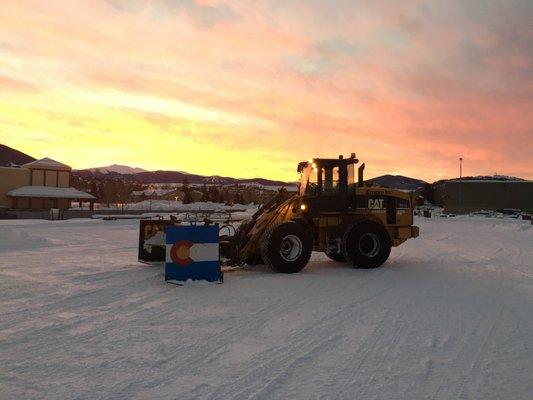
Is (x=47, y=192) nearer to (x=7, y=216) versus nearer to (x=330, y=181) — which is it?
(x=7, y=216)

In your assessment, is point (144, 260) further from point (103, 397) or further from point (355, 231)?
point (103, 397)

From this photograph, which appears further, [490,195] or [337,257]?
[490,195]

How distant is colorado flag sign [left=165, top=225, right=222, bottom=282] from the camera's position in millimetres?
9273

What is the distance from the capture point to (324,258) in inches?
570

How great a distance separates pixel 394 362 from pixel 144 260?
785cm

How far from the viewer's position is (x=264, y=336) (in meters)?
5.77

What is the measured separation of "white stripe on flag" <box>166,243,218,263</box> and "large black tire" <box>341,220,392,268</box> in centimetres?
373

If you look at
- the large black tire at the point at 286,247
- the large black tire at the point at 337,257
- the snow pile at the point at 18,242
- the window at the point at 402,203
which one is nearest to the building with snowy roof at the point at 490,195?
the window at the point at 402,203

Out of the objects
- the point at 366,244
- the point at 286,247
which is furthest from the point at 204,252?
the point at 366,244

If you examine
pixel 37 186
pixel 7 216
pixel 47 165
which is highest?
pixel 47 165

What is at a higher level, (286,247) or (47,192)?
(47,192)

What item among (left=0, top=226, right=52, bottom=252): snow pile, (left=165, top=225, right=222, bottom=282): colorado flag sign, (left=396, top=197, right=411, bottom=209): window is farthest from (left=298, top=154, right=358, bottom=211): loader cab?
(left=0, top=226, right=52, bottom=252): snow pile

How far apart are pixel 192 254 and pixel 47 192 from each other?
4581cm

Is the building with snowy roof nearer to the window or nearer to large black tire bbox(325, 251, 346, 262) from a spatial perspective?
the window
